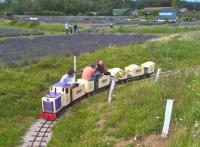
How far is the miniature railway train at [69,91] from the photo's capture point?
46.9 feet

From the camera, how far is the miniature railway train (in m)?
14.3

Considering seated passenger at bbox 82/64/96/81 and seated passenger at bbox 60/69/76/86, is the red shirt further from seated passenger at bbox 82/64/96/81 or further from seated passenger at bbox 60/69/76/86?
seated passenger at bbox 60/69/76/86

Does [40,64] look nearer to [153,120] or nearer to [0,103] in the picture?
[0,103]

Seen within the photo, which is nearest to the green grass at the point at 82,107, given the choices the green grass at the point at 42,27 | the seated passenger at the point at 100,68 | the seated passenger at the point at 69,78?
the seated passenger at the point at 69,78

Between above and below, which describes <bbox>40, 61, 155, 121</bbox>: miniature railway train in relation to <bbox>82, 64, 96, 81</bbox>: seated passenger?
below

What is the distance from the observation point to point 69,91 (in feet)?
51.0

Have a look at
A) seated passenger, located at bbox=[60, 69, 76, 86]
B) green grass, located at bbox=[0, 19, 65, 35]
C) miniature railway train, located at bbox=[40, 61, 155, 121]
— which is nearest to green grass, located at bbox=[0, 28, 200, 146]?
miniature railway train, located at bbox=[40, 61, 155, 121]

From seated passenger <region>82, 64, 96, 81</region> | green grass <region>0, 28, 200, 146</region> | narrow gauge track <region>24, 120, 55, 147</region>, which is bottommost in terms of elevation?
narrow gauge track <region>24, 120, 55, 147</region>

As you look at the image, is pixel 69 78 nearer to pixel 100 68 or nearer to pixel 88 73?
pixel 88 73

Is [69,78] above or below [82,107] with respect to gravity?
above

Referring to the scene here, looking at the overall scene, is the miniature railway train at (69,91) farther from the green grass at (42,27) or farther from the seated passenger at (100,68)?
the green grass at (42,27)

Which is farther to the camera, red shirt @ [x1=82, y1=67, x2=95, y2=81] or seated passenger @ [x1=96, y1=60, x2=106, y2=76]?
seated passenger @ [x1=96, y1=60, x2=106, y2=76]

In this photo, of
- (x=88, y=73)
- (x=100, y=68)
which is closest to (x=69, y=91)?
(x=88, y=73)

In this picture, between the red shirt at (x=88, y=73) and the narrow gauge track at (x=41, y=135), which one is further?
the red shirt at (x=88, y=73)
